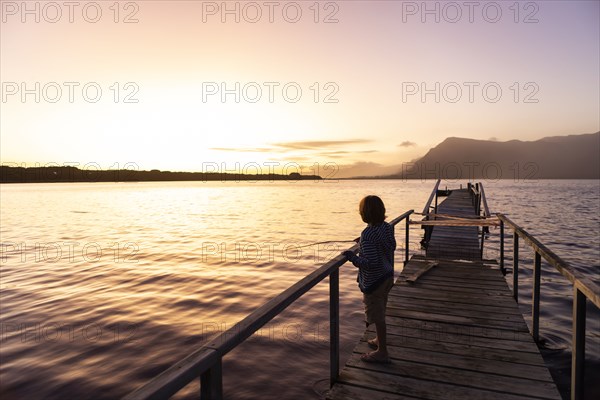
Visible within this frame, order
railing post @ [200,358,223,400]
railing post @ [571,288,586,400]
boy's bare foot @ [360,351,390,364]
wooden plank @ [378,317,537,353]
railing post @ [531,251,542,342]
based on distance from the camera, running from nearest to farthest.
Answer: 1. railing post @ [200,358,223,400]
2. railing post @ [571,288,586,400]
3. boy's bare foot @ [360,351,390,364]
4. wooden plank @ [378,317,537,353]
5. railing post @ [531,251,542,342]

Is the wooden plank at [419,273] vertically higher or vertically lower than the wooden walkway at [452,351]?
higher

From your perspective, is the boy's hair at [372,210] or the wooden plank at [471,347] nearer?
the boy's hair at [372,210]

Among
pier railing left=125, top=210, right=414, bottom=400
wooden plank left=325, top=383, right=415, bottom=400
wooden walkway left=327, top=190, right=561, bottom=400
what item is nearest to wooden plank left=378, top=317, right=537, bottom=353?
wooden walkway left=327, top=190, right=561, bottom=400

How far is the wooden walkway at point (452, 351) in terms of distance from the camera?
3.69m

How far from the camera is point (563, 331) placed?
8172mm

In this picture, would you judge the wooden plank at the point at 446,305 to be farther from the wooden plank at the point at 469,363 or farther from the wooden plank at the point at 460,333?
the wooden plank at the point at 469,363

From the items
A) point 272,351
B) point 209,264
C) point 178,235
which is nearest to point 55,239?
point 178,235

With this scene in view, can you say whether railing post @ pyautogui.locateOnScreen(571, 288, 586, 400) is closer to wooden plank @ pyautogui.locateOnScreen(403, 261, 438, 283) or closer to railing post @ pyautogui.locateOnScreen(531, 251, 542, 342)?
railing post @ pyautogui.locateOnScreen(531, 251, 542, 342)

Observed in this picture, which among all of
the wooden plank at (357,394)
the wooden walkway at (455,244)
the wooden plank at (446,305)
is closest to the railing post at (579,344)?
the wooden plank at (357,394)

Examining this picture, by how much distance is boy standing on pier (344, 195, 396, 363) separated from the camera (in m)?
4.11

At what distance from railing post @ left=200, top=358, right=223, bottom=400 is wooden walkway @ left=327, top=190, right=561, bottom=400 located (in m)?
1.93

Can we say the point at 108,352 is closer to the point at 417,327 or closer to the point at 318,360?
the point at 318,360

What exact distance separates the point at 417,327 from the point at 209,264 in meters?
11.2

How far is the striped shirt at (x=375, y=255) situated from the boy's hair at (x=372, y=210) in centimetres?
9
